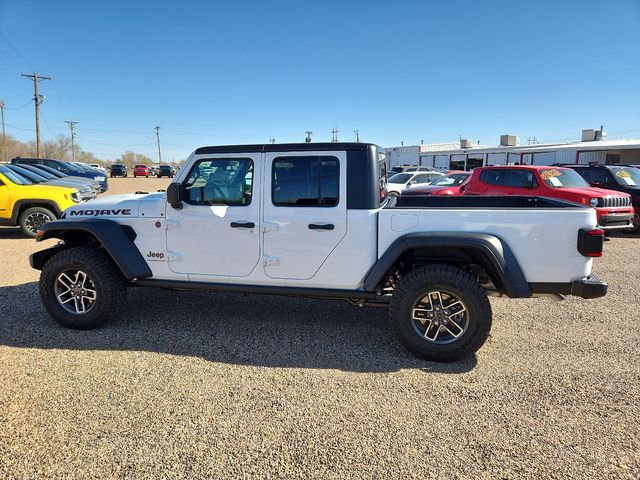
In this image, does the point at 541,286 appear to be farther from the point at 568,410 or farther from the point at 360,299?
the point at 360,299

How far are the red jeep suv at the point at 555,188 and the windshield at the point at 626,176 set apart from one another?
5.09 feet

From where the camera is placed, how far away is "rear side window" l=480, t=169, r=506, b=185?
10.6 metres

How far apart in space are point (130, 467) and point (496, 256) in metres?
2.99

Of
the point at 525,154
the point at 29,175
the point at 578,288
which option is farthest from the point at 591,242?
the point at 525,154

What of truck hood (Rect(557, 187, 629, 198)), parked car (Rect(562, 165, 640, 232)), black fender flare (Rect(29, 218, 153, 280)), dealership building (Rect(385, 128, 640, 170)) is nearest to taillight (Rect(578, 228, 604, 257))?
black fender flare (Rect(29, 218, 153, 280))

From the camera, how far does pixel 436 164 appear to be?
159 ft

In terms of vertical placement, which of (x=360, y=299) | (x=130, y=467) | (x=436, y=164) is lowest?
(x=130, y=467)

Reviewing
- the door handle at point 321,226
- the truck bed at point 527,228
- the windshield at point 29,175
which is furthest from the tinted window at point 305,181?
the windshield at point 29,175

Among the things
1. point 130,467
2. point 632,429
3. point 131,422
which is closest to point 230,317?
point 131,422

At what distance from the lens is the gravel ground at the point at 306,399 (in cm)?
241

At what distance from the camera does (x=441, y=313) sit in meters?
3.66

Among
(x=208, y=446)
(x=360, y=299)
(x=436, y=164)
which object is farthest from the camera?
(x=436, y=164)

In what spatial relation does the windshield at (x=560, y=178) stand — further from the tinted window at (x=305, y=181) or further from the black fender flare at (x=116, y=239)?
the black fender flare at (x=116, y=239)

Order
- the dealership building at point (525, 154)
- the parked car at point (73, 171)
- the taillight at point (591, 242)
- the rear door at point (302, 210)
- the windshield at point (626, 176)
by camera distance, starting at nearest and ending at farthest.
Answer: the taillight at point (591, 242), the rear door at point (302, 210), the windshield at point (626, 176), the parked car at point (73, 171), the dealership building at point (525, 154)
